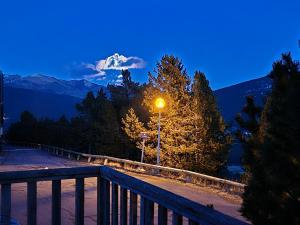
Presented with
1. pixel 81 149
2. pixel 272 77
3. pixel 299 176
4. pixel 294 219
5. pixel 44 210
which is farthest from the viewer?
pixel 81 149

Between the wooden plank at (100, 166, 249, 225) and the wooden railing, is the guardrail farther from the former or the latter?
the wooden plank at (100, 166, 249, 225)

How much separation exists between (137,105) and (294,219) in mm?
41383

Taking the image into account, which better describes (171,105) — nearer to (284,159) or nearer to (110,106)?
(110,106)

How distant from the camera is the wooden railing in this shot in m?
3.00

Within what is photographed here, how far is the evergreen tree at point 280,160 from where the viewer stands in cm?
326

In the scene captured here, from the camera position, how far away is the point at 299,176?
3283 millimetres

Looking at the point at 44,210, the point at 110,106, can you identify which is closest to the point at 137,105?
the point at 110,106

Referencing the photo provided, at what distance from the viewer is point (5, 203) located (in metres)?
4.00

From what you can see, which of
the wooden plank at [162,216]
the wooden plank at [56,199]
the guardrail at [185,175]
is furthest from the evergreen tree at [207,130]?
the wooden plank at [162,216]

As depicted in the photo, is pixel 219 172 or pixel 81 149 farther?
pixel 81 149

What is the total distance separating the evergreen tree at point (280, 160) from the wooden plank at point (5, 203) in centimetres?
230

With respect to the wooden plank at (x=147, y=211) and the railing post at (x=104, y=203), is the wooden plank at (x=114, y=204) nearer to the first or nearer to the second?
the railing post at (x=104, y=203)

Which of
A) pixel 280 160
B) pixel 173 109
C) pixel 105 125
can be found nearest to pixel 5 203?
pixel 280 160

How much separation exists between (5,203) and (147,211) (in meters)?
1.45
